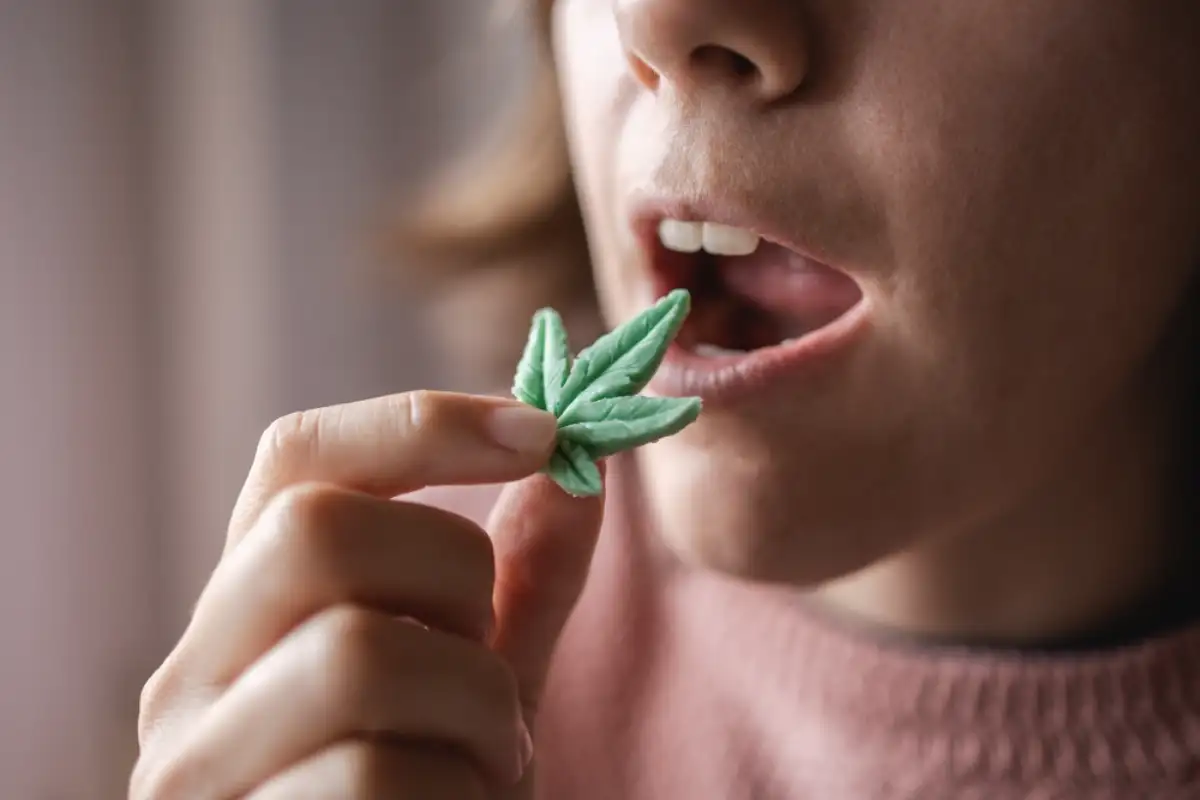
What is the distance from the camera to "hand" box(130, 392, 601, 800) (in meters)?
0.38

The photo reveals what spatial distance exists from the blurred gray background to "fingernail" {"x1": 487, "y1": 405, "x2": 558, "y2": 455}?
0.60m

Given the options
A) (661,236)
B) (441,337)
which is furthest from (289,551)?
(441,337)

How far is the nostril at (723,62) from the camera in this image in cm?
43

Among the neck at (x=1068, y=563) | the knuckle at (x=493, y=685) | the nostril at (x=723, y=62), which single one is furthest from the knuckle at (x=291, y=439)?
the neck at (x=1068, y=563)

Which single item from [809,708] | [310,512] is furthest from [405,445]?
[809,708]

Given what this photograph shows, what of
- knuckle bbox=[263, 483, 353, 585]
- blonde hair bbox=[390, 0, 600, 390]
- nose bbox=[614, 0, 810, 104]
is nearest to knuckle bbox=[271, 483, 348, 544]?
knuckle bbox=[263, 483, 353, 585]

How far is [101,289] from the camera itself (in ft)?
3.27

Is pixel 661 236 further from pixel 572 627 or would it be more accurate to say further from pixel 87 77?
pixel 87 77

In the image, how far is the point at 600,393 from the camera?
0.40 m

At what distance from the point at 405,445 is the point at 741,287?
22 cm

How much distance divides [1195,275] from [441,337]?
0.69 metres

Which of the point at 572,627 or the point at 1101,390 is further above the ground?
the point at 1101,390

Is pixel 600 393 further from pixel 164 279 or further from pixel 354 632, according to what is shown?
pixel 164 279

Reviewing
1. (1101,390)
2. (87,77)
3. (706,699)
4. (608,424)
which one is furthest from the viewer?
(87,77)
